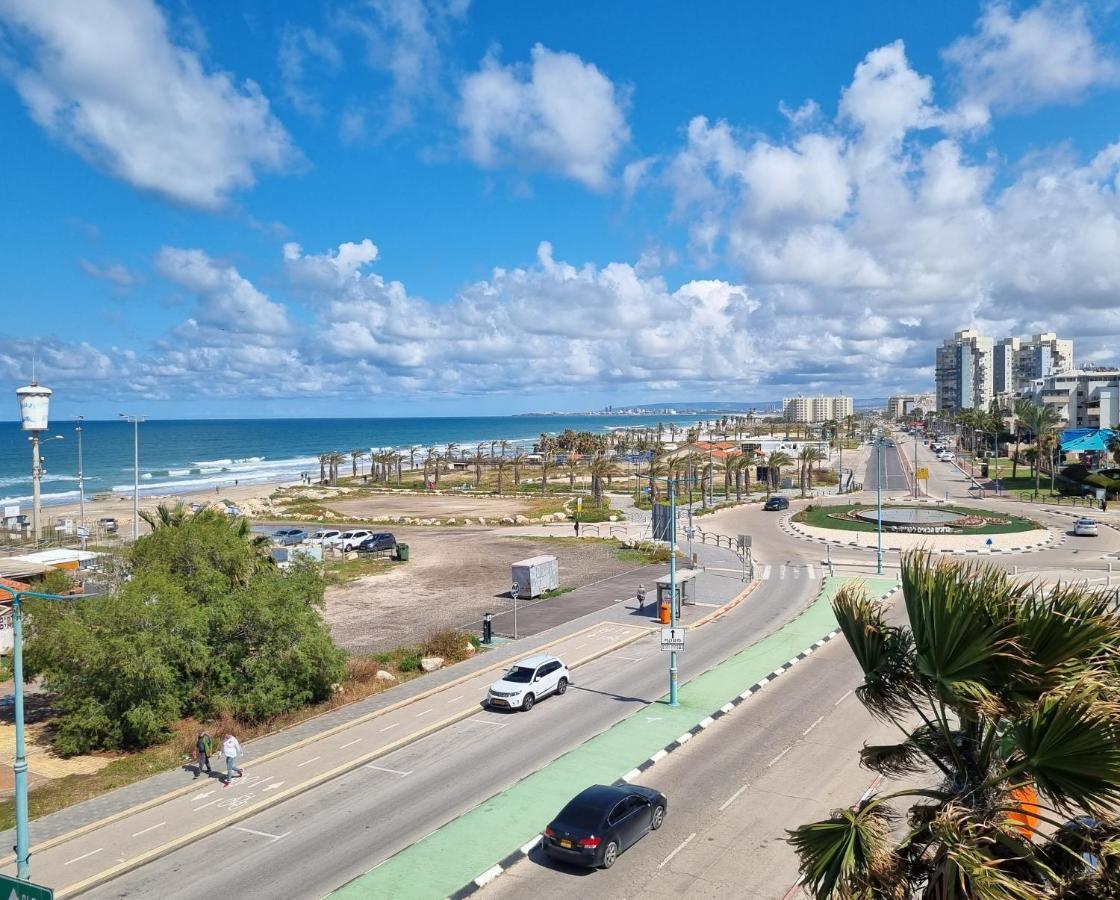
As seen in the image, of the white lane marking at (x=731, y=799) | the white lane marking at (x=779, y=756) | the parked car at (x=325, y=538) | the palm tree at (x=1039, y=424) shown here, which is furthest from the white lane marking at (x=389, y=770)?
the palm tree at (x=1039, y=424)

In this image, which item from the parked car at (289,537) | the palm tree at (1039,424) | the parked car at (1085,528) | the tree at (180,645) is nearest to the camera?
the tree at (180,645)

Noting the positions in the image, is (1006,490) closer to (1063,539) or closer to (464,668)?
(1063,539)

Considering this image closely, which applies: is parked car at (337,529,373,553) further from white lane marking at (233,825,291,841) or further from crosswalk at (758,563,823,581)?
white lane marking at (233,825,291,841)

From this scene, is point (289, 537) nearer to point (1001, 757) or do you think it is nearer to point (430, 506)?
point (430, 506)

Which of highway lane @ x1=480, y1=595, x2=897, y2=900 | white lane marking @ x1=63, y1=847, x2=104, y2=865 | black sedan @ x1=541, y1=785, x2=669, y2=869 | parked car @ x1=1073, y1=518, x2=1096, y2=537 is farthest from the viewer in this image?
parked car @ x1=1073, y1=518, x2=1096, y2=537

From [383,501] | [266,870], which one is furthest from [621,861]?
[383,501]

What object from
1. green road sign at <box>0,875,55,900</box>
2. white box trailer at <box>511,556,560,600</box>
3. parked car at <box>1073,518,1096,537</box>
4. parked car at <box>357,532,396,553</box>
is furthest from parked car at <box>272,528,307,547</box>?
parked car at <box>1073,518,1096,537</box>

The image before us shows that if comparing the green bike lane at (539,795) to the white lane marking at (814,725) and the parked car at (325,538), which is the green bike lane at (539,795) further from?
the parked car at (325,538)
